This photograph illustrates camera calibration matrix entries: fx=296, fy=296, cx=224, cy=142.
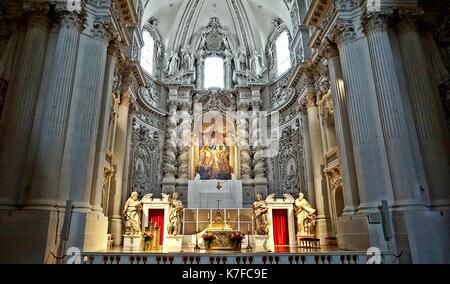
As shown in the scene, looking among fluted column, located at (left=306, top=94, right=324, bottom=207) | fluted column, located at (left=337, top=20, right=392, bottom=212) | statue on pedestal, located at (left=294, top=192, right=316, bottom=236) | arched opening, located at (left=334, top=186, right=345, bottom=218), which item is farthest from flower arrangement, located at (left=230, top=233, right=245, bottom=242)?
fluted column, located at (left=306, top=94, right=324, bottom=207)

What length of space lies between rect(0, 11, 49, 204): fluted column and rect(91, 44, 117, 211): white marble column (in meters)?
2.44

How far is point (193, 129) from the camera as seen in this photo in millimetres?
23328

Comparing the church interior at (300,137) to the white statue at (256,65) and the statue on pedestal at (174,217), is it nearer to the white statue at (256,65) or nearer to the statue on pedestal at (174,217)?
the statue on pedestal at (174,217)

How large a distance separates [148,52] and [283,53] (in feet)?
34.1

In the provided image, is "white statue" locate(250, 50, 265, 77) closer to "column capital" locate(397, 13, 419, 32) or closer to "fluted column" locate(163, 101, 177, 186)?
"fluted column" locate(163, 101, 177, 186)

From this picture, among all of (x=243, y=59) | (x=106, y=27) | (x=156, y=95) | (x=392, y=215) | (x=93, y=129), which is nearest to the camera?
(x=392, y=215)

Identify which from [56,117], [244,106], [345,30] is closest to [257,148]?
[244,106]

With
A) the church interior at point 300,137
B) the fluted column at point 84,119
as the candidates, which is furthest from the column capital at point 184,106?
the fluted column at point 84,119

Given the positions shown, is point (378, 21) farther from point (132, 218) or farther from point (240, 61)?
point (240, 61)

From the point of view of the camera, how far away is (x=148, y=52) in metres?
22.6

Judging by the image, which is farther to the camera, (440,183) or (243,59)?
(243,59)
